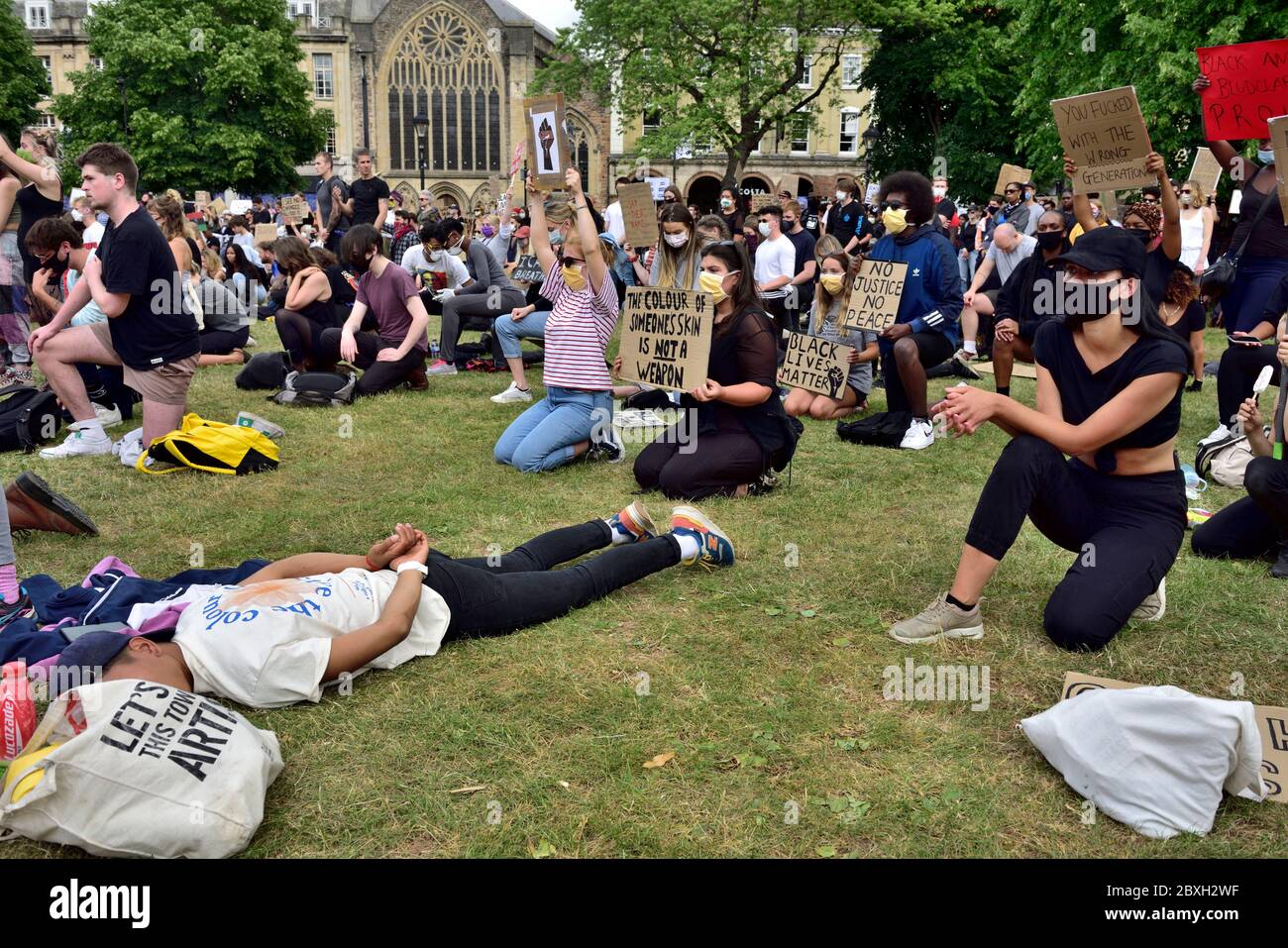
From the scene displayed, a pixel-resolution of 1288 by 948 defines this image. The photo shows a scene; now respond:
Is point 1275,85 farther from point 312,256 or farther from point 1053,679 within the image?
point 312,256

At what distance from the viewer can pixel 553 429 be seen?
803cm

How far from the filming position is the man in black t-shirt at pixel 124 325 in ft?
24.7

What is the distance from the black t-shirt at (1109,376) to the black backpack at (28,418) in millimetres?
7848

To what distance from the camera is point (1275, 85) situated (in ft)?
23.7

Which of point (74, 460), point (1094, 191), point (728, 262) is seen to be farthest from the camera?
point (74, 460)

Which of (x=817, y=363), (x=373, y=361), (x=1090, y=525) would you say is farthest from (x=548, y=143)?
(x=1090, y=525)

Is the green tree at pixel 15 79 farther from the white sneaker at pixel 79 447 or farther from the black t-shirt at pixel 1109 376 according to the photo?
the black t-shirt at pixel 1109 376

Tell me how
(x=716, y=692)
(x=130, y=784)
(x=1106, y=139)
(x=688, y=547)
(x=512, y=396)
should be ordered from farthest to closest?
1. (x=512, y=396)
2. (x=1106, y=139)
3. (x=688, y=547)
4. (x=716, y=692)
5. (x=130, y=784)

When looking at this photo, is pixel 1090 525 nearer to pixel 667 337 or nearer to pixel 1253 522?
pixel 1253 522

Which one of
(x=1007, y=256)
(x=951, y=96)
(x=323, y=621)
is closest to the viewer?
(x=323, y=621)

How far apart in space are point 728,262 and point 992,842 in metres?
4.62

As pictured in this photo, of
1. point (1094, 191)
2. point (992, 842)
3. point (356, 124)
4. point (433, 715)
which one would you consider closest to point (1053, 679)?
point (992, 842)

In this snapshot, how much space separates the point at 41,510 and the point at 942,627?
5195 mm

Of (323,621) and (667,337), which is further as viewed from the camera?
(667,337)
